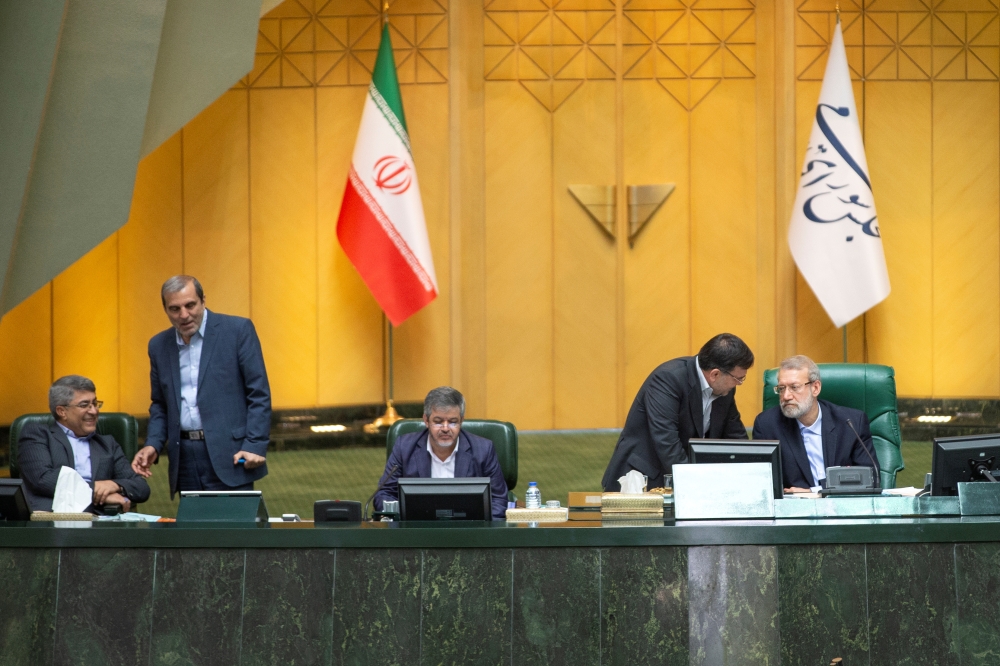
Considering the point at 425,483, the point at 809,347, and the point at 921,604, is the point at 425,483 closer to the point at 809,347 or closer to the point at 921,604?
the point at 921,604

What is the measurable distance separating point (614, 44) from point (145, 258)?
11.1 feet

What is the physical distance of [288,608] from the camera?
3.17 m

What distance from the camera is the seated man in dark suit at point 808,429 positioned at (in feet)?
13.8

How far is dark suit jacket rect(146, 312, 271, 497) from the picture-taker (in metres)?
4.38

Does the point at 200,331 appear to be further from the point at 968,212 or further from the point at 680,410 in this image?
the point at 968,212

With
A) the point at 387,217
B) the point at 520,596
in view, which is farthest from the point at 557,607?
the point at 387,217

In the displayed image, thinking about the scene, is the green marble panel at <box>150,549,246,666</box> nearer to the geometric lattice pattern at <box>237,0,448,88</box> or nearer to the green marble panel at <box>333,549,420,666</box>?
the green marble panel at <box>333,549,420,666</box>

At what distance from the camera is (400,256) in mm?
7078

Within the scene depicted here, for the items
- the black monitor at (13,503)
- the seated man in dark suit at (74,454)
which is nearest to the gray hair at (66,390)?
the seated man in dark suit at (74,454)

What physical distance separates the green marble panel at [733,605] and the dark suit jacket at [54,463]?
7.44 ft

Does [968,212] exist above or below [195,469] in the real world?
above

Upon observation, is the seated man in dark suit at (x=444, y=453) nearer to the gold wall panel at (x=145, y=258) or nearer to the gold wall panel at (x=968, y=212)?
the gold wall panel at (x=145, y=258)

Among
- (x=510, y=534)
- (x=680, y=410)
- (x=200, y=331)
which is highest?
(x=200, y=331)

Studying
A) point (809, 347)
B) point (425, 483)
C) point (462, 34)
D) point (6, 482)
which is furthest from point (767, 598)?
point (462, 34)
